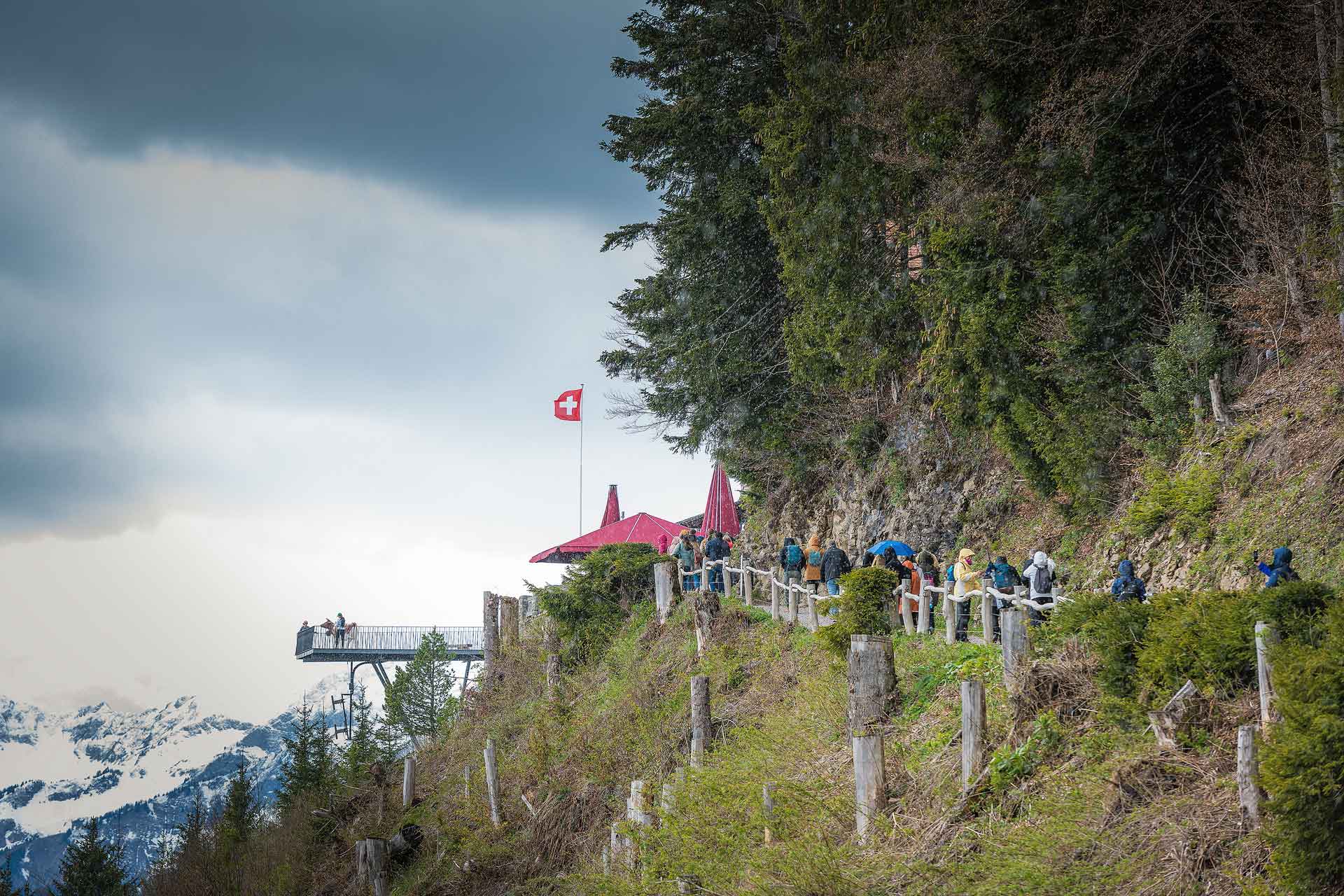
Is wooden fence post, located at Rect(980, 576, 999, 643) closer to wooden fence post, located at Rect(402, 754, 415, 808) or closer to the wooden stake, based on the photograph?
the wooden stake

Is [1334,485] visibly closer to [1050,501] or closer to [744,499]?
[1050,501]

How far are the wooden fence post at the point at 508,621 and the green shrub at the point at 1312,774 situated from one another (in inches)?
1034

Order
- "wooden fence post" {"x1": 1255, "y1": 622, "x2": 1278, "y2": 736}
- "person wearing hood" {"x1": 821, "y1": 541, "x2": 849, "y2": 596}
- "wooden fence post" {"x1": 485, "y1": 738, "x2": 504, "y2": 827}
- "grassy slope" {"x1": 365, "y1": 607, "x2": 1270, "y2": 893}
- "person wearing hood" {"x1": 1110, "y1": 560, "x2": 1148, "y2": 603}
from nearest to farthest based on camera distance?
1. "wooden fence post" {"x1": 1255, "y1": 622, "x2": 1278, "y2": 736}
2. "grassy slope" {"x1": 365, "y1": 607, "x2": 1270, "y2": 893}
3. "person wearing hood" {"x1": 1110, "y1": 560, "x2": 1148, "y2": 603}
4. "person wearing hood" {"x1": 821, "y1": 541, "x2": 849, "y2": 596}
5. "wooden fence post" {"x1": 485, "y1": 738, "x2": 504, "y2": 827}

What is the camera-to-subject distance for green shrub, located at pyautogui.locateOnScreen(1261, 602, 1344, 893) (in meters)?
5.26

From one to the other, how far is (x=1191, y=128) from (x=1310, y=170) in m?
2.47

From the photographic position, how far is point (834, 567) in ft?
57.3

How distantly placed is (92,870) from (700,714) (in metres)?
29.6

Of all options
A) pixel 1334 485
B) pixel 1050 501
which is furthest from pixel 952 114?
pixel 1334 485

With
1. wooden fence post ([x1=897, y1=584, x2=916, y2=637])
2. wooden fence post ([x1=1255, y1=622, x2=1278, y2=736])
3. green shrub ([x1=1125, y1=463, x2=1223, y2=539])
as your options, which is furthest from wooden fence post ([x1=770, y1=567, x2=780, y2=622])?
wooden fence post ([x1=1255, y1=622, x2=1278, y2=736])

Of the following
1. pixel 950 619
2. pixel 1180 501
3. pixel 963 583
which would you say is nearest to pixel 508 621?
pixel 963 583

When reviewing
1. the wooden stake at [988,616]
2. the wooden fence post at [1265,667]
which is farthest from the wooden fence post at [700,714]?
the wooden fence post at [1265,667]

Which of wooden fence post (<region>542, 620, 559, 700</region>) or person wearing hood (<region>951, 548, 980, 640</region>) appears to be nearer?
person wearing hood (<region>951, 548, 980, 640</region>)

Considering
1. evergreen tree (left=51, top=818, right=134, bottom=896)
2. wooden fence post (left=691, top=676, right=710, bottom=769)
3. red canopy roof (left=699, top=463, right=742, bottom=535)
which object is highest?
red canopy roof (left=699, top=463, right=742, bottom=535)

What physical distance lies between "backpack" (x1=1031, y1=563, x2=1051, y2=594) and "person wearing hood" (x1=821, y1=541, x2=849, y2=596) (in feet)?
15.8
